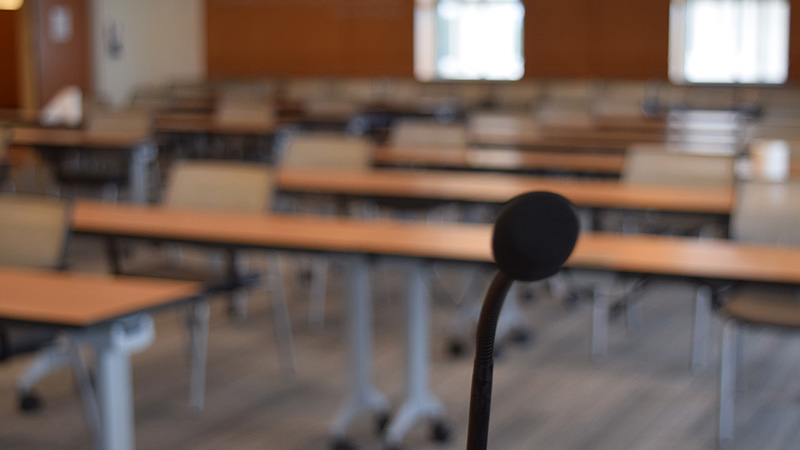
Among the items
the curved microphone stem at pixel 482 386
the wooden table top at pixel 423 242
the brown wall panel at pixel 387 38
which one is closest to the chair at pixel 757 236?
the wooden table top at pixel 423 242

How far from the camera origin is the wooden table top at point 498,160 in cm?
554

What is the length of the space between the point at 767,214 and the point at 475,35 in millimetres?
10536

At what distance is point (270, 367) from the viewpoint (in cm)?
419

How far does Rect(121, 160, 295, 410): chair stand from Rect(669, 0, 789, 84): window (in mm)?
9819

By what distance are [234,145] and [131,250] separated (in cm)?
306

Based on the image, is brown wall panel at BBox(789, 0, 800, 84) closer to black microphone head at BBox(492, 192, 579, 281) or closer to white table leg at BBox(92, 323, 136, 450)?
white table leg at BBox(92, 323, 136, 450)

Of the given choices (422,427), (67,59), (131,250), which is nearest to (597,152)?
(131,250)

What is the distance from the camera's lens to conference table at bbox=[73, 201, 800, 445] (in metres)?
2.82

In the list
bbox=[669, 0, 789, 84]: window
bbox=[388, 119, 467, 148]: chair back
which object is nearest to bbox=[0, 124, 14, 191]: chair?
bbox=[388, 119, 467, 148]: chair back

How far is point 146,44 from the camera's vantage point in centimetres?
1520

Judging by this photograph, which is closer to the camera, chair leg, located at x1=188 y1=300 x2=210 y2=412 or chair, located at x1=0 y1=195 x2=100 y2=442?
chair, located at x1=0 y1=195 x2=100 y2=442

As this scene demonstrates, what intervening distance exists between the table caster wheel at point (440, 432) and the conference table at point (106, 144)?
407cm

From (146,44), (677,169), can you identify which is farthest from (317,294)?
(146,44)

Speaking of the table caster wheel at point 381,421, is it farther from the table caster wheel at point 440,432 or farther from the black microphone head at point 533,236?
the black microphone head at point 533,236
